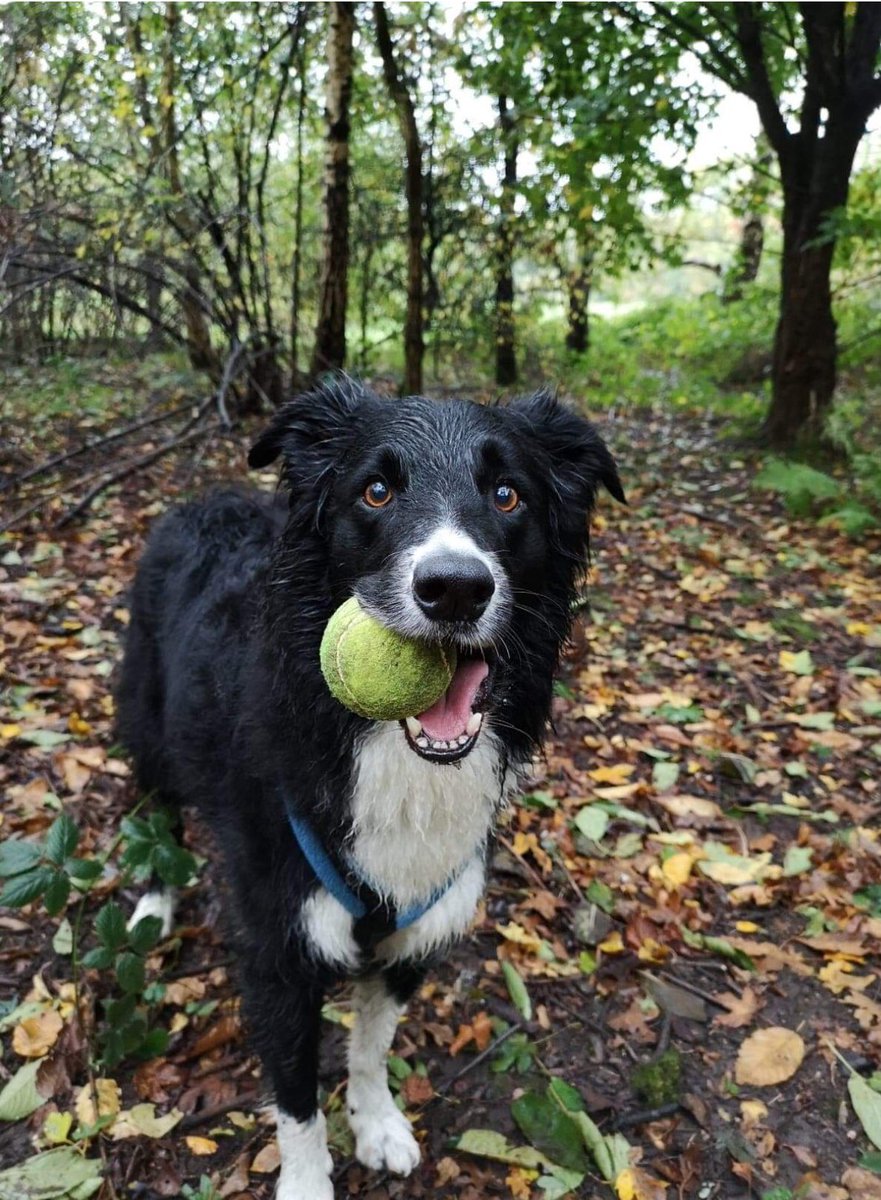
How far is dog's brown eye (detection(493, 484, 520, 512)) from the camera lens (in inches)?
85.4

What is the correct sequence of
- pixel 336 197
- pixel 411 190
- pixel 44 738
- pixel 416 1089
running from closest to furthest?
pixel 416 1089
pixel 44 738
pixel 336 197
pixel 411 190

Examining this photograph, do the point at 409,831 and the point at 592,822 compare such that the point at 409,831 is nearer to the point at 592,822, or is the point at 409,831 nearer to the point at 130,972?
the point at 130,972

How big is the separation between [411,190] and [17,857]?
6813 millimetres

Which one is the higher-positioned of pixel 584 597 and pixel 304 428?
pixel 304 428

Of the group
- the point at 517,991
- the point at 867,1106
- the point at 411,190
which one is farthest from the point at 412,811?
the point at 411,190

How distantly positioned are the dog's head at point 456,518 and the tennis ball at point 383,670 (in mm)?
44

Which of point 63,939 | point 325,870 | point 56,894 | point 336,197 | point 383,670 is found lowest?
point 63,939

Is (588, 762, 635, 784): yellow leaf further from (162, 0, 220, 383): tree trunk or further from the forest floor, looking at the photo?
(162, 0, 220, 383): tree trunk

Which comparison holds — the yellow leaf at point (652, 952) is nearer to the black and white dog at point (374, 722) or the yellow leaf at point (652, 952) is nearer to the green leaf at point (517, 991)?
the green leaf at point (517, 991)

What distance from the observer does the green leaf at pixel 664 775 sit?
4223 millimetres

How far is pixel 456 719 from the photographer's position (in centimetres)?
193

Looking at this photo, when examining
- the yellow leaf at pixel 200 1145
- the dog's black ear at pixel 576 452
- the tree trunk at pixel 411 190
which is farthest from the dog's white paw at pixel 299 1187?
the tree trunk at pixel 411 190

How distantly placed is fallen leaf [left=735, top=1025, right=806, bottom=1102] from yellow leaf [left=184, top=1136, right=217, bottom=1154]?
1779 mm

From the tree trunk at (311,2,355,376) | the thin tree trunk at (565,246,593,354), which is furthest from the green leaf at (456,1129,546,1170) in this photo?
the thin tree trunk at (565,246,593,354)
